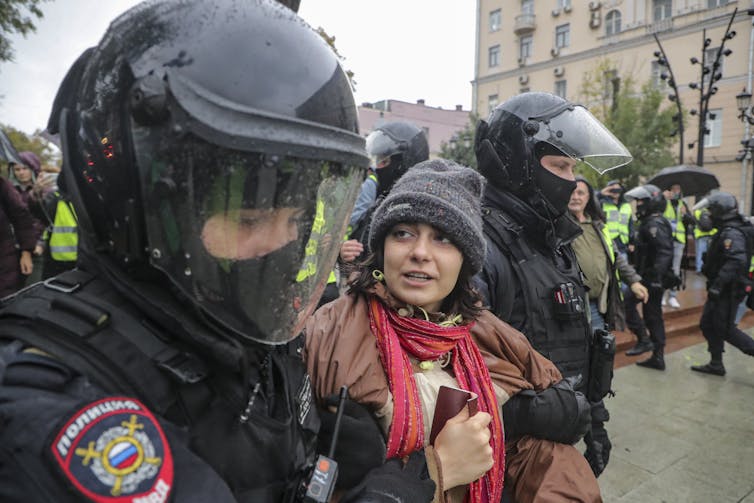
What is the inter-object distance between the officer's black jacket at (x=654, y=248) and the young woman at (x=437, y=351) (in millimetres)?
5434

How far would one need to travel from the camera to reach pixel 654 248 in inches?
253

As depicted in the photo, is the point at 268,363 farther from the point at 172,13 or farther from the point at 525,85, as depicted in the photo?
the point at 525,85

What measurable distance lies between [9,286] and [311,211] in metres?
3.98

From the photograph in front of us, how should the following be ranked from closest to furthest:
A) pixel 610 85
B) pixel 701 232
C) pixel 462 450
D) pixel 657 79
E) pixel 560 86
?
pixel 462 450 → pixel 701 232 → pixel 610 85 → pixel 657 79 → pixel 560 86

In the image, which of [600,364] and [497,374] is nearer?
[497,374]

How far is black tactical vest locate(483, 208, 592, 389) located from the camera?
2.11 meters

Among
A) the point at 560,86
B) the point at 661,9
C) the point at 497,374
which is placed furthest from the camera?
the point at 560,86

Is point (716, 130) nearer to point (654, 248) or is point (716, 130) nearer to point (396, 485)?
point (654, 248)

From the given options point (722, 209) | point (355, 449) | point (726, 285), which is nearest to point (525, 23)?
point (722, 209)

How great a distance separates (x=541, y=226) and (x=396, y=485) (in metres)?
1.56

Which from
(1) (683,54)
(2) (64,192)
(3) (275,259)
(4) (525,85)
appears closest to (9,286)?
(2) (64,192)

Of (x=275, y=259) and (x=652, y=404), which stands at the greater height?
(x=275, y=259)

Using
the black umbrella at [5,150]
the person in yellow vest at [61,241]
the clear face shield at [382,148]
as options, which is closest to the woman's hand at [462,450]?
the clear face shield at [382,148]

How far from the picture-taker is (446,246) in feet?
5.28
